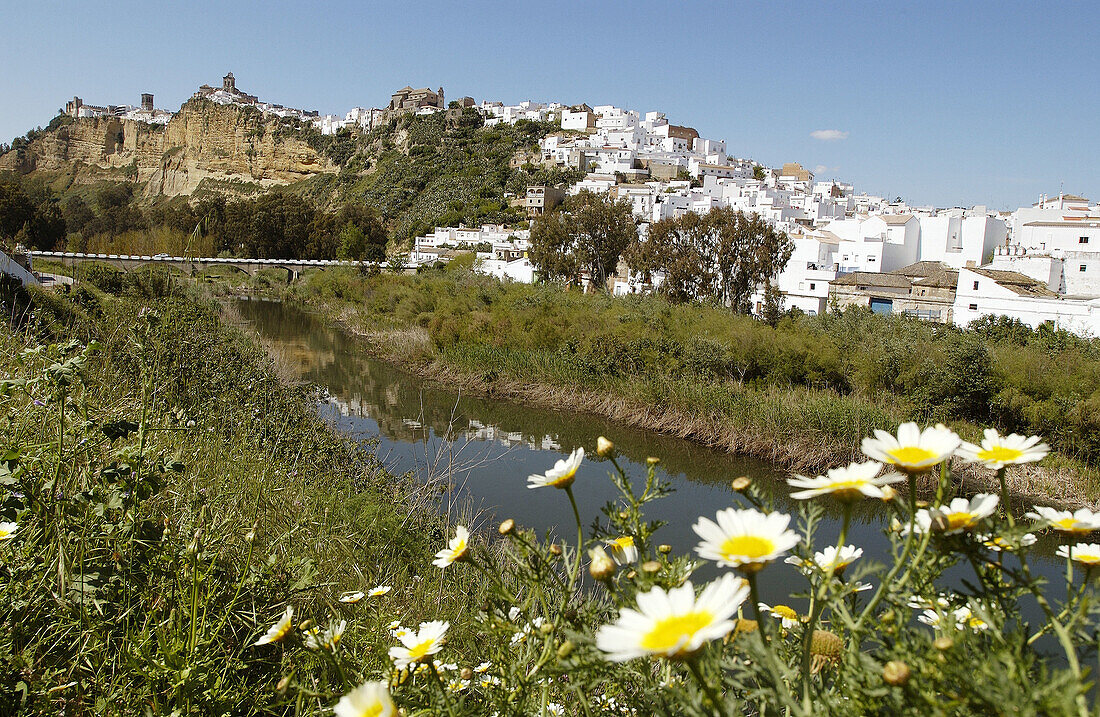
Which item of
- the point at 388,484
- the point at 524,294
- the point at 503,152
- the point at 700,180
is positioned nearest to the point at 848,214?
the point at 700,180

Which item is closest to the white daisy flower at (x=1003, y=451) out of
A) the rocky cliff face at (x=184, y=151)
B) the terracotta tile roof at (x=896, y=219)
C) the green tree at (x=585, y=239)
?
the green tree at (x=585, y=239)

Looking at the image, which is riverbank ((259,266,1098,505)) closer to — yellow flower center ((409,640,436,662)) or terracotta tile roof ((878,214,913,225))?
yellow flower center ((409,640,436,662))

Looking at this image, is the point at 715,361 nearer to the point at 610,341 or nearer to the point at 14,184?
the point at 610,341

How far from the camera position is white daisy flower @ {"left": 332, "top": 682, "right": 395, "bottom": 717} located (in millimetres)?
761

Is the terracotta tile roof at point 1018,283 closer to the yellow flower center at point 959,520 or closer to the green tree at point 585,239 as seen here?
the green tree at point 585,239

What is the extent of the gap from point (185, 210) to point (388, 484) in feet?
140

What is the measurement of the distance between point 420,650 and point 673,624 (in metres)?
0.51

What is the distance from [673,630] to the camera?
66 cm

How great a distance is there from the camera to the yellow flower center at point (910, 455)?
80cm

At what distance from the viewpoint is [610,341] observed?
14.1m

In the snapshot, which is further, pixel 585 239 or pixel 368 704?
pixel 585 239

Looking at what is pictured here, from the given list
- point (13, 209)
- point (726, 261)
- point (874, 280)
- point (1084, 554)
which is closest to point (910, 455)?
point (1084, 554)

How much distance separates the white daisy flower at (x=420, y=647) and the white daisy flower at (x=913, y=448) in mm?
639

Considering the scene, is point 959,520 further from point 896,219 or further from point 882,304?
point 896,219
